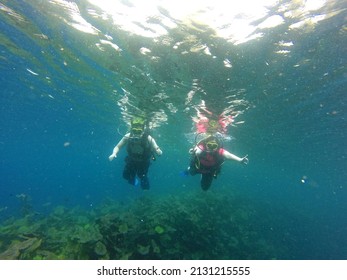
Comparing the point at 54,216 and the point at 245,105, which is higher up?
the point at 245,105

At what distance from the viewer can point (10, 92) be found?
2753 centimetres

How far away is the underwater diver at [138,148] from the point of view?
11430mm

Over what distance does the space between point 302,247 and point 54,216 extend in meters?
19.9

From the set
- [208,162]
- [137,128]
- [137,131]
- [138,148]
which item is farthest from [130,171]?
[208,162]

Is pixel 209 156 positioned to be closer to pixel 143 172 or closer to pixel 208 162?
pixel 208 162

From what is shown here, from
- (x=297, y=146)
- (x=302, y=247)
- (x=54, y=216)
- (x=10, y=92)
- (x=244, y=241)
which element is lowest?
(x=302, y=247)

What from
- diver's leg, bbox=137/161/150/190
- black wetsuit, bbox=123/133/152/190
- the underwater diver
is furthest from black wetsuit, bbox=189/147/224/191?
diver's leg, bbox=137/161/150/190

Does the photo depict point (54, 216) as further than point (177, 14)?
Yes

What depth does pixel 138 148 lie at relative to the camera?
12.0 meters

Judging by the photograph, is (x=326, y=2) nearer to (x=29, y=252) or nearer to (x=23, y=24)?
(x=29, y=252)

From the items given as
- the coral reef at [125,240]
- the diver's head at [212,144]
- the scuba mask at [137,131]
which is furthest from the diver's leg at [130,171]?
the diver's head at [212,144]

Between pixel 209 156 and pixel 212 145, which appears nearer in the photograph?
pixel 212 145

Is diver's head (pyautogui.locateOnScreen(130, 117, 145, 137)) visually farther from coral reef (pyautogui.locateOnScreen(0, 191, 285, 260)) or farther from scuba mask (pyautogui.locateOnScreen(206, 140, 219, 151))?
coral reef (pyautogui.locateOnScreen(0, 191, 285, 260))
